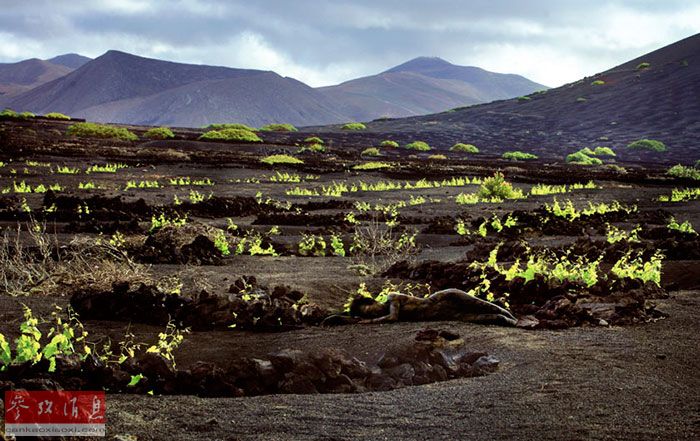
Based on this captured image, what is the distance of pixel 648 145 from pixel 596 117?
1935 centimetres

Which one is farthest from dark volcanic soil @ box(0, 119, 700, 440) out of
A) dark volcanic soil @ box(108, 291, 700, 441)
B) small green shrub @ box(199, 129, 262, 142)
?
small green shrub @ box(199, 129, 262, 142)

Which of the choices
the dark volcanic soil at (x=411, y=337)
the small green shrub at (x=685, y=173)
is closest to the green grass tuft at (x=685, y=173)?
the small green shrub at (x=685, y=173)

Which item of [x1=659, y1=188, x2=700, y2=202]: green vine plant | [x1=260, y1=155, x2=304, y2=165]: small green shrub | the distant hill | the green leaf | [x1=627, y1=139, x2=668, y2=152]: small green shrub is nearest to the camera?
the green leaf

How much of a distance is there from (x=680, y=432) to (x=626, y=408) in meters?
0.42

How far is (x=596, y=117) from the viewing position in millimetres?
86812

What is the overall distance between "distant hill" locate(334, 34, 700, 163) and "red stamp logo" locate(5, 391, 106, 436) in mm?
61214

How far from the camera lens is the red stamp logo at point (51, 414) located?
3.22 metres

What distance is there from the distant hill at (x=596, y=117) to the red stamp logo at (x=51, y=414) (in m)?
61.2

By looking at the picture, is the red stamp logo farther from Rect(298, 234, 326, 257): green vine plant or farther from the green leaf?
Rect(298, 234, 326, 257): green vine plant

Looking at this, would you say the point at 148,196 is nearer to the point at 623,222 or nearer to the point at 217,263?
the point at 217,263

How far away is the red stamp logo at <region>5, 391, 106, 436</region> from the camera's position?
3221 mm

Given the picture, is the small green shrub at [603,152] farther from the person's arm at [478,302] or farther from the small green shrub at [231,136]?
the person's arm at [478,302]

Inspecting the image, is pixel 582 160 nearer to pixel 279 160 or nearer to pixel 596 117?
pixel 279 160

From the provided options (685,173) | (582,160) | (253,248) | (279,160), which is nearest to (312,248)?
(253,248)
